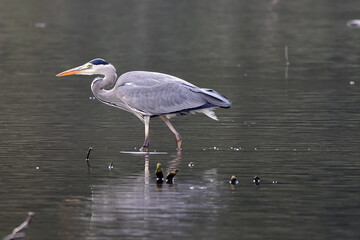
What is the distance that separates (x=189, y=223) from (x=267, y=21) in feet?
107

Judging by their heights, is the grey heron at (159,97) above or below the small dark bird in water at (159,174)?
above

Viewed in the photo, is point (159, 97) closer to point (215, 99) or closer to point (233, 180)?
point (215, 99)

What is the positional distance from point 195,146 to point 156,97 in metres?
0.97

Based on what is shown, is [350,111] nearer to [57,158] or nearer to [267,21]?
[57,158]

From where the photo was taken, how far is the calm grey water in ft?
33.3

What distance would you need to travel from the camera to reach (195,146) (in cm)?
1488

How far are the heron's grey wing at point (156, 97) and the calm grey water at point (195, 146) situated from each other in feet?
Answer: 1.88

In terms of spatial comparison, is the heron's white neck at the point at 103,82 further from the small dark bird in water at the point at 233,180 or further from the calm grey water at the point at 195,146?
the small dark bird in water at the point at 233,180

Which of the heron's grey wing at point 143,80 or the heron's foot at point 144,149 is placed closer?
the heron's foot at point 144,149

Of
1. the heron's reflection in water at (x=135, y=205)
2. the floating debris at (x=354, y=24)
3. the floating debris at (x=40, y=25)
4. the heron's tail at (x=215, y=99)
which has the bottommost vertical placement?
the heron's reflection in water at (x=135, y=205)

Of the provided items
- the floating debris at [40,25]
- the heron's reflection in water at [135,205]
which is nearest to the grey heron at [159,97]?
the heron's reflection in water at [135,205]

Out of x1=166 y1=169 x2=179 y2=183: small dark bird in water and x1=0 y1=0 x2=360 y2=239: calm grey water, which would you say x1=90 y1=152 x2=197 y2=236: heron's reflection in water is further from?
x1=166 y1=169 x2=179 y2=183: small dark bird in water

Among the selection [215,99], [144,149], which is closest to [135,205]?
[144,149]

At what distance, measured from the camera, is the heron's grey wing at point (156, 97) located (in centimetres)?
1500
